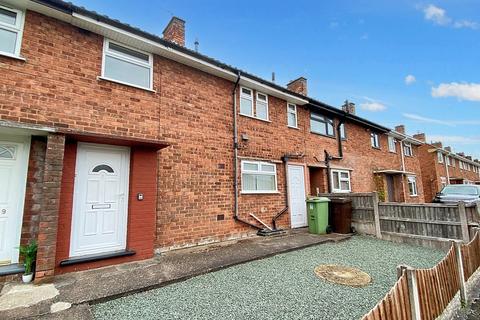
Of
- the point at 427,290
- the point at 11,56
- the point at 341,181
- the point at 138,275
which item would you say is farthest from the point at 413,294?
the point at 341,181

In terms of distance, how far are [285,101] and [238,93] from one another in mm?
2657

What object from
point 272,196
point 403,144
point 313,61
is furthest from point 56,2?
point 403,144

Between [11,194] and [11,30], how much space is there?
3236 millimetres

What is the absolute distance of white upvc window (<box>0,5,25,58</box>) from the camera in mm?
4543

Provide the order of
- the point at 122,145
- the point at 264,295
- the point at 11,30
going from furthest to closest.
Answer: the point at 122,145 < the point at 11,30 < the point at 264,295

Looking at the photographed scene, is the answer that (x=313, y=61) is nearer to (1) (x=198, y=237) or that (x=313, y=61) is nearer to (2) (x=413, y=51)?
(2) (x=413, y=51)

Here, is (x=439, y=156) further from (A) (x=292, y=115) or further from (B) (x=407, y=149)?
(A) (x=292, y=115)

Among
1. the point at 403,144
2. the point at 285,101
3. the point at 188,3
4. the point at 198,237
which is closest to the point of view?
the point at 198,237

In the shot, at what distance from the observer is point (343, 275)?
446 cm

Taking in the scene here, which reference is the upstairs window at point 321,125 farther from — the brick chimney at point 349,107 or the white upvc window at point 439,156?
the white upvc window at point 439,156

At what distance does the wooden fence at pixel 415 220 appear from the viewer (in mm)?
6371

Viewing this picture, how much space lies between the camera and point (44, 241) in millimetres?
4094

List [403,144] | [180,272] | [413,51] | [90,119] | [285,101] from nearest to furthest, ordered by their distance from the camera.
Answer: [180,272] → [90,119] → [285,101] → [413,51] → [403,144]

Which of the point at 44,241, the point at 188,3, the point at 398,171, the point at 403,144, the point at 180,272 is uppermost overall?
the point at 188,3
